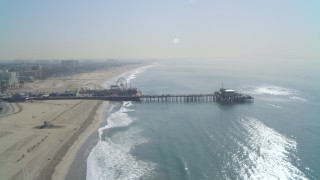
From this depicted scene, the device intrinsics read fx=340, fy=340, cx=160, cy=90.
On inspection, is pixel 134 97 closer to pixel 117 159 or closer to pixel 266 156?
pixel 117 159

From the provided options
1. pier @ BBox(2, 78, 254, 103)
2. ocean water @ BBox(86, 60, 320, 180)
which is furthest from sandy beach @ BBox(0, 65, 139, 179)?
pier @ BBox(2, 78, 254, 103)

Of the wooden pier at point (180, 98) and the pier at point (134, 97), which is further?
the wooden pier at point (180, 98)

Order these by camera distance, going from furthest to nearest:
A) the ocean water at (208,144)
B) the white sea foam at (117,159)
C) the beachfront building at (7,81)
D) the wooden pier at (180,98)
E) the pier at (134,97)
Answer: the beachfront building at (7,81), the wooden pier at (180,98), the pier at (134,97), the ocean water at (208,144), the white sea foam at (117,159)

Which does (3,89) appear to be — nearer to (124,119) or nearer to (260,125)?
(124,119)

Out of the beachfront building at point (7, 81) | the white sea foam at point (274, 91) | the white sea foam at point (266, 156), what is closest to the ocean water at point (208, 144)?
the white sea foam at point (266, 156)

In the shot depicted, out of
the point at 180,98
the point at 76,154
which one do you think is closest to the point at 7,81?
the point at 180,98

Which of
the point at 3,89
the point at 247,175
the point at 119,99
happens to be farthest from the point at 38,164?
the point at 3,89

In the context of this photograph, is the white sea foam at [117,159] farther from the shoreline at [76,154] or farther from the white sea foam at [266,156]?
the white sea foam at [266,156]
